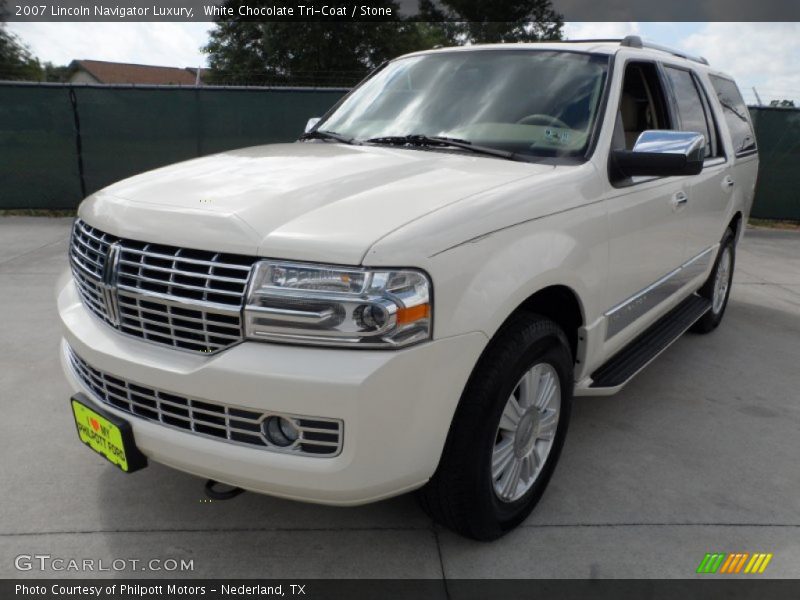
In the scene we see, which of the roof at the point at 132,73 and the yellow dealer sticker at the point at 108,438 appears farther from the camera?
the roof at the point at 132,73

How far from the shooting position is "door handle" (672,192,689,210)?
11.6 ft

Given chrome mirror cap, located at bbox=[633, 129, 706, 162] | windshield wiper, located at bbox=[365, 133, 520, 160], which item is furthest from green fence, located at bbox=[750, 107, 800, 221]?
windshield wiper, located at bbox=[365, 133, 520, 160]

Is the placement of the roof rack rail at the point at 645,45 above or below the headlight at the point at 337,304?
above

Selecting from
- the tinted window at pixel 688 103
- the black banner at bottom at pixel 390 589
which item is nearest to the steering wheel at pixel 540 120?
the tinted window at pixel 688 103

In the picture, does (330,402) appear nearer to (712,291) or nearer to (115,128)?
(712,291)

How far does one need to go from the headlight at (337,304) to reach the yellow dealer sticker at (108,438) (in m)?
0.66

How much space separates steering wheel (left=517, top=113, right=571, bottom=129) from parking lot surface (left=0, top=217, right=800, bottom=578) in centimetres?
150

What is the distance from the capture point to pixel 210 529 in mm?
2605

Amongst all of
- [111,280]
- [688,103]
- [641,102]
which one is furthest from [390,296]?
[688,103]

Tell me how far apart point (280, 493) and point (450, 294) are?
772 millimetres

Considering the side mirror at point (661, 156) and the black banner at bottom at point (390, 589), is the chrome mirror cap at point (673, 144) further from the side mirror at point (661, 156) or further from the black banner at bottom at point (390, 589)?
the black banner at bottom at point (390, 589)

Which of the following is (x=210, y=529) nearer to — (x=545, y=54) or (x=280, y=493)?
(x=280, y=493)

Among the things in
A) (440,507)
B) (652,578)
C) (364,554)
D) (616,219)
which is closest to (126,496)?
(364,554)

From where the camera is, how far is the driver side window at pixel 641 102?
11.5 feet
